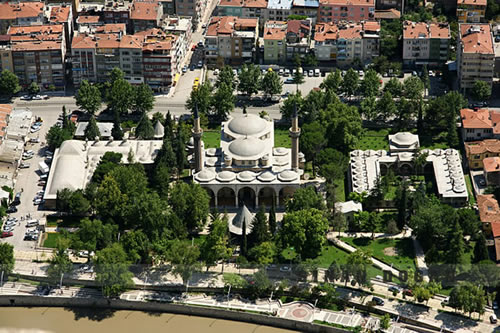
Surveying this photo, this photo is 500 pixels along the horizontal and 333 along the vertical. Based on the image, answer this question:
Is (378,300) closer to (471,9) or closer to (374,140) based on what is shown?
(374,140)

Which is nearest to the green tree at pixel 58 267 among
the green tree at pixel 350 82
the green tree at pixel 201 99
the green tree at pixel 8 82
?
the green tree at pixel 201 99

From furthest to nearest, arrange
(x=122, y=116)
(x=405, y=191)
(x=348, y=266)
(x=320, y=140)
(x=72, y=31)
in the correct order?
(x=72, y=31) < (x=122, y=116) < (x=320, y=140) < (x=405, y=191) < (x=348, y=266)

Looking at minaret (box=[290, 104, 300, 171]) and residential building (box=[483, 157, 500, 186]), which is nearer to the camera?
minaret (box=[290, 104, 300, 171])

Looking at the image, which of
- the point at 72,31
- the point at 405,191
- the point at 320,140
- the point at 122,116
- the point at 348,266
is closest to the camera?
the point at 348,266

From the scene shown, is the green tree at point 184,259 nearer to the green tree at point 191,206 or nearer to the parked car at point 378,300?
the green tree at point 191,206

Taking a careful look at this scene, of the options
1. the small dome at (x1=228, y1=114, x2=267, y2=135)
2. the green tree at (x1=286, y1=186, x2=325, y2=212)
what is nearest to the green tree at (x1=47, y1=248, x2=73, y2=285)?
the green tree at (x1=286, y1=186, x2=325, y2=212)

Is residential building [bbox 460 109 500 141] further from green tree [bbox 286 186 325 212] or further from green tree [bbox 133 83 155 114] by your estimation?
green tree [bbox 133 83 155 114]

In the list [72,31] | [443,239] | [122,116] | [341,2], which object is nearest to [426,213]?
[443,239]

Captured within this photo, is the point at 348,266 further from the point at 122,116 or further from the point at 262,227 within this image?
the point at 122,116
